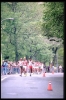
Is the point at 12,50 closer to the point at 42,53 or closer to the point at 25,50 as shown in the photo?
the point at 25,50

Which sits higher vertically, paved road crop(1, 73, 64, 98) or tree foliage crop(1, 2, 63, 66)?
tree foliage crop(1, 2, 63, 66)

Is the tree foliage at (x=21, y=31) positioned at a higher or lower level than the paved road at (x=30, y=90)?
higher

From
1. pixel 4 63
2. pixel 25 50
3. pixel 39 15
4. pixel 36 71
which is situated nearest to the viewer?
pixel 4 63

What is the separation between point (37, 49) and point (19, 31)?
332 inches

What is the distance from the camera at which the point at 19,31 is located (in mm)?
57781

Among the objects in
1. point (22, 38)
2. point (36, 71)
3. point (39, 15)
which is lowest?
point (36, 71)

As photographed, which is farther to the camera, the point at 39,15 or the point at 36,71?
the point at 39,15

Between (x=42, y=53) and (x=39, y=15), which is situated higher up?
(x=39, y=15)

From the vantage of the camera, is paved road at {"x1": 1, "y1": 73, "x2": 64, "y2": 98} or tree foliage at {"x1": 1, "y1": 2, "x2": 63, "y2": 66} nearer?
paved road at {"x1": 1, "y1": 73, "x2": 64, "y2": 98}

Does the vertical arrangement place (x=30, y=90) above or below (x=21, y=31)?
below

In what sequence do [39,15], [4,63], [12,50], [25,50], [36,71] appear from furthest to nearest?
[39,15] → [25,50] → [12,50] → [36,71] → [4,63]

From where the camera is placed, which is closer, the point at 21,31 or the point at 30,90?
the point at 30,90

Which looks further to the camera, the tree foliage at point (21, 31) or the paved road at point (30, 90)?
the tree foliage at point (21, 31)

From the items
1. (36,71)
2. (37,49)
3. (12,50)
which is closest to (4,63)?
(36,71)
